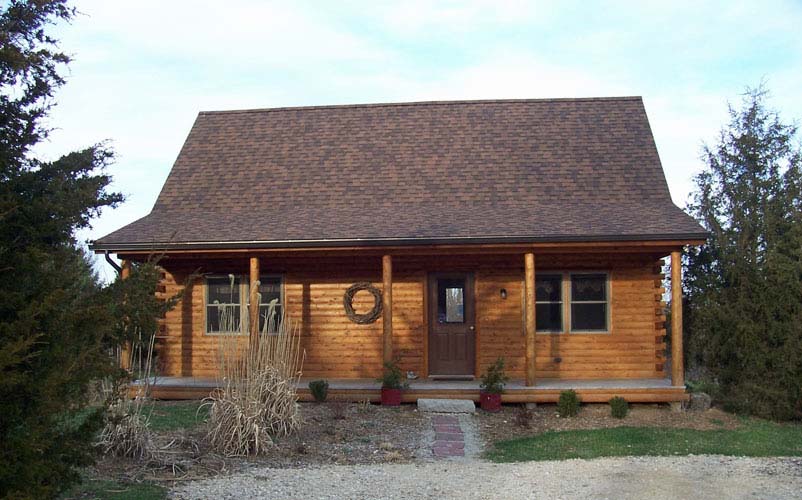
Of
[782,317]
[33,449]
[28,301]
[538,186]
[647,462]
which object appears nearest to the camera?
[33,449]

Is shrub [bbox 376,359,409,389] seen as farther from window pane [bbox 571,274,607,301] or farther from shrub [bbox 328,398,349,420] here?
window pane [bbox 571,274,607,301]

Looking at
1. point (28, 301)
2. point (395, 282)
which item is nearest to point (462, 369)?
point (395, 282)

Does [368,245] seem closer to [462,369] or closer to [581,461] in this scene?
[462,369]

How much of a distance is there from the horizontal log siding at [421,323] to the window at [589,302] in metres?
0.16

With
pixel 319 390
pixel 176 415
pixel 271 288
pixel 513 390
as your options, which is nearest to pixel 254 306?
pixel 319 390

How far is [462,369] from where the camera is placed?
13.7 meters

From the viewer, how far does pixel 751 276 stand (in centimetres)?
1230

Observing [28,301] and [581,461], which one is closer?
[28,301]

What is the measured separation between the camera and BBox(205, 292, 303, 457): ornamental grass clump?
8.59 metres

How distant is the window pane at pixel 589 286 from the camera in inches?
539

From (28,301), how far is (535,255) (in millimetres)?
10196

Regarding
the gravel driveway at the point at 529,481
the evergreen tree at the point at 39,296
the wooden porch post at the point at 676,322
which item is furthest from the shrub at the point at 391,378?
the evergreen tree at the point at 39,296

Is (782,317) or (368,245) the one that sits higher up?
(368,245)

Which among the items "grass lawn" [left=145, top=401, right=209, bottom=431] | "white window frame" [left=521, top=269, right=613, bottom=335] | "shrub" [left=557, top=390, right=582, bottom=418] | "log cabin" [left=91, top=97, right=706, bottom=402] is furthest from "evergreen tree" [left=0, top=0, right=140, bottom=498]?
"white window frame" [left=521, top=269, right=613, bottom=335]
